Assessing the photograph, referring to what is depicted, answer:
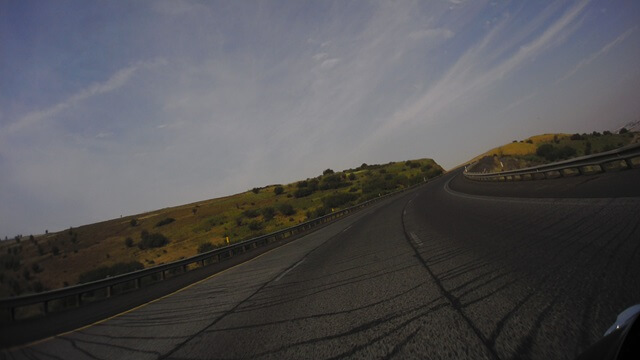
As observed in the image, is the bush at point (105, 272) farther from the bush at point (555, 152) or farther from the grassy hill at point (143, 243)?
the bush at point (555, 152)

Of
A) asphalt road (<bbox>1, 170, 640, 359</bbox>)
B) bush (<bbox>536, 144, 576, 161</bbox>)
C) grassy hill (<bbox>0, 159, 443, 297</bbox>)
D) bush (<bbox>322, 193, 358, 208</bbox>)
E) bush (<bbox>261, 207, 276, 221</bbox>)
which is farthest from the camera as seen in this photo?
bush (<bbox>322, 193, 358, 208</bbox>)

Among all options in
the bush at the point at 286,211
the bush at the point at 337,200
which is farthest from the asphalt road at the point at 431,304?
the bush at the point at 337,200

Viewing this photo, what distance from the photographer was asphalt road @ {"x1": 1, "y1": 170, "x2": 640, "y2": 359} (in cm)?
303

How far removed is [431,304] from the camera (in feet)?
13.7

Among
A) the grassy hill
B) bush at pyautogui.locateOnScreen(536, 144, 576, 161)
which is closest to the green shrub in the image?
the grassy hill

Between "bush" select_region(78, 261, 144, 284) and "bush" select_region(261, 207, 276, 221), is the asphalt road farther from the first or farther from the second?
"bush" select_region(261, 207, 276, 221)

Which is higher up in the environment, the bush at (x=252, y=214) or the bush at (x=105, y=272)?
the bush at (x=252, y=214)

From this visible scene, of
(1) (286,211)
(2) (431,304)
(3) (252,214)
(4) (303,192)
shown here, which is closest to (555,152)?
(1) (286,211)

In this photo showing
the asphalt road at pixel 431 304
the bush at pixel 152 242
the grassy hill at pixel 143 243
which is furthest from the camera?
the bush at pixel 152 242

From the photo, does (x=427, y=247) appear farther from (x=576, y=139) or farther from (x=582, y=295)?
(x=576, y=139)

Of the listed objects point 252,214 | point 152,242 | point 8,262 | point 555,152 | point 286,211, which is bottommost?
point 555,152

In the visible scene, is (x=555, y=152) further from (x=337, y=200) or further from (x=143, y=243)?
(x=143, y=243)

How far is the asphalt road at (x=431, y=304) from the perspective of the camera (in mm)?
3034

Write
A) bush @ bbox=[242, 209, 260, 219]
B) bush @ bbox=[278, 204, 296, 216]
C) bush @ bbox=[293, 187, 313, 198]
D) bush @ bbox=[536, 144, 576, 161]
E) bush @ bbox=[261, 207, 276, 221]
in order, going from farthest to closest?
bush @ bbox=[293, 187, 313, 198]
bush @ bbox=[242, 209, 260, 219]
bush @ bbox=[278, 204, 296, 216]
bush @ bbox=[261, 207, 276, 221]
bush @ bbox=[536, 144, 576, 161]
